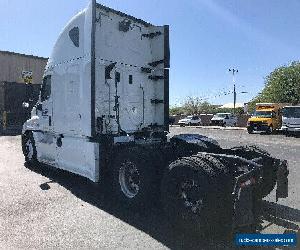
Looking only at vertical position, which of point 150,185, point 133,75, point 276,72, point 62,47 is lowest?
point 150,185

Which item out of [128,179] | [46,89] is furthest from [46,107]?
[128,179]

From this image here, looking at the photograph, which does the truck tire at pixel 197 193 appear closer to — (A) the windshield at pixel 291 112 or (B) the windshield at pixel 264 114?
(A) the windshield at pixel 291 112

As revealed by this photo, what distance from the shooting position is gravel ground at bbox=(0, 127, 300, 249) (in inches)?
198

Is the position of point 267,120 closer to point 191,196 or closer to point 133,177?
point 133,177

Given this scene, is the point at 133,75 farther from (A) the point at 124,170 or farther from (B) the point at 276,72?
(B) the point at 276,72

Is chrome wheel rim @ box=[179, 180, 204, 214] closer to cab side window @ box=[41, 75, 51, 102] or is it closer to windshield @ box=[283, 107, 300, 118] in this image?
cab side window @ box=[41, 75, 51, 102]

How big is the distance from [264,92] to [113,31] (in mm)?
62392

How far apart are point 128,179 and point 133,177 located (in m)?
0.16

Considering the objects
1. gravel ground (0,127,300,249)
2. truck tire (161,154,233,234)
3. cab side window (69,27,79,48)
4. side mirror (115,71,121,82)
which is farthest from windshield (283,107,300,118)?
truck tire (161,154,233,234)

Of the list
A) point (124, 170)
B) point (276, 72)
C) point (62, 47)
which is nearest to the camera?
point (124, 170)

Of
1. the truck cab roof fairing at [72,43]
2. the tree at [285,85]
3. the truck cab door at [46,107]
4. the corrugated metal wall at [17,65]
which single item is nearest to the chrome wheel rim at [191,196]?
the truck cab roof fairing at [72,43]

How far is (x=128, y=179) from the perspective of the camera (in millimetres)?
7086

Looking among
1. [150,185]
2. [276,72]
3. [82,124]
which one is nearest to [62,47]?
[82,124]

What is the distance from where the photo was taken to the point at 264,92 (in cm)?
6606
